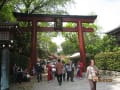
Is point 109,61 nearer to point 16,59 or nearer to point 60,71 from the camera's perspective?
point 60,71

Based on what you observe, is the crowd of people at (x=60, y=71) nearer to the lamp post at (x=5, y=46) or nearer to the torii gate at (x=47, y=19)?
the torii gate at (x=47, y=19)

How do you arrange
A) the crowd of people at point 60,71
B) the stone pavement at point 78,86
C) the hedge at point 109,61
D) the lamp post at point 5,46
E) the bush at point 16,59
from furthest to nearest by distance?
the hedge at point 109,61
the bush at point 16,59
the crowd of people at point 60,71
the stone pavement at point 78,86
the lamp post at point 5,46

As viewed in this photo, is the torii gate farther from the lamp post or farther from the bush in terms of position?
the lamp post

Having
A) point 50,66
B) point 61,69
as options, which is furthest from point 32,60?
point 61,69

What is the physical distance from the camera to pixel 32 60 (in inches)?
1273

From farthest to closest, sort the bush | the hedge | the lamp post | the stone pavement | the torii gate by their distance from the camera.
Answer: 1. the torii gate
2. the hedge
3. the bush
4. the stone pavement
5. the lamp post

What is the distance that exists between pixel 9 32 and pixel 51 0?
23985 millimetres

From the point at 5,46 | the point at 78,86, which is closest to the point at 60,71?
the point at 78,86

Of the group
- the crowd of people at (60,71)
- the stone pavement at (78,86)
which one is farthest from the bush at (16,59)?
the stone pavement at (78,86)

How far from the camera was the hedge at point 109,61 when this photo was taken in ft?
99.5

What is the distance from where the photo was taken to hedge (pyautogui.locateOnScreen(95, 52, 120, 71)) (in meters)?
30.3

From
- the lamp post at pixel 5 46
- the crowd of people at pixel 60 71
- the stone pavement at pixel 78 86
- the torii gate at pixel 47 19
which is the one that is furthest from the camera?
the torii gate at pixel 47 19

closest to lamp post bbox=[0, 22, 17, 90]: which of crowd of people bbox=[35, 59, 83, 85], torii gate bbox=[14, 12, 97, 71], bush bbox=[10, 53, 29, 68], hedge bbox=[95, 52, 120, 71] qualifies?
bush bbox=[10, 53, 29, 68]

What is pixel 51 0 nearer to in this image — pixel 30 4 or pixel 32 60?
pixel 30 4
